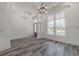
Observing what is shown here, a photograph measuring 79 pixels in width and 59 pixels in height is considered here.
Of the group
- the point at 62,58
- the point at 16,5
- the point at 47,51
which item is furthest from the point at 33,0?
the point at 62,58

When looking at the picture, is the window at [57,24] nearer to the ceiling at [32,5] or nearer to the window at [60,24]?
the window at [60,24]

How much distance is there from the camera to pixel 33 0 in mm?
1961

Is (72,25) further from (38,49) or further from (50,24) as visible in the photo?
(38,49)

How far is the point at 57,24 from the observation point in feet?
6.40

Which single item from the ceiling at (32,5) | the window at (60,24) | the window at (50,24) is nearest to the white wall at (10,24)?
the ceiling at (32,5)

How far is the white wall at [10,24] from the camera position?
1.90 metres

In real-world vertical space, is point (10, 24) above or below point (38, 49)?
above

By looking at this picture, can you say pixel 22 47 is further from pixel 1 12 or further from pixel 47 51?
→ pixel 1 12

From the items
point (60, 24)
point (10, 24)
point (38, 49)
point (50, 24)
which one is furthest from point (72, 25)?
point (10, 24)

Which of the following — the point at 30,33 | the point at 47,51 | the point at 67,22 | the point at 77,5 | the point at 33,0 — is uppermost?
the point at 33,0

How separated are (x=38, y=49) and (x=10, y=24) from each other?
2.59 feet

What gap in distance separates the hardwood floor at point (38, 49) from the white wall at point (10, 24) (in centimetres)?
12

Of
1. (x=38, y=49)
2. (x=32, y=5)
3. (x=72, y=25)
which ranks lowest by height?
(x=38, y=49)

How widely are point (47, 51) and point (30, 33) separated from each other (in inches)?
20.8
